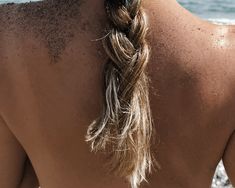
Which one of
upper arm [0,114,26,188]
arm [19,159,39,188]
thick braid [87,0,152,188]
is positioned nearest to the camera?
thick braid [87,0,152,188]

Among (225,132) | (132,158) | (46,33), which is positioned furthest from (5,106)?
(225,132)

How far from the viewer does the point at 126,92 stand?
104 centimetres

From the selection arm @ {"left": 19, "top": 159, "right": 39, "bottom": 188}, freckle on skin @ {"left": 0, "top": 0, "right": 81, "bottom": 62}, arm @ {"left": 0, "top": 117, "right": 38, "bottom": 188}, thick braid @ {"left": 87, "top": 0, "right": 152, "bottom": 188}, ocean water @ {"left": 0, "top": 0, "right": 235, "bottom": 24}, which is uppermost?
freckle on skin @ {"left": 0, "top": 0, "right": 81, "bottom": 62}

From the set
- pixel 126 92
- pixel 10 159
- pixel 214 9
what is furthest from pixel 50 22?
pixel 214 9

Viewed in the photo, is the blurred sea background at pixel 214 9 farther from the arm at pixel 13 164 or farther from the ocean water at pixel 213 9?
the arm at pixel 13 164

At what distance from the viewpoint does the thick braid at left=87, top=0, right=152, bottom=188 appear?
1019 millimetres

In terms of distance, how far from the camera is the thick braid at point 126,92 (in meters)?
1.02

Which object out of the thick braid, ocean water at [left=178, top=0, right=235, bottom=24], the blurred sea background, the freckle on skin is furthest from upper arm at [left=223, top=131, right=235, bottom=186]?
ocean water at [left=178, top=0, right=235, bottom=24]

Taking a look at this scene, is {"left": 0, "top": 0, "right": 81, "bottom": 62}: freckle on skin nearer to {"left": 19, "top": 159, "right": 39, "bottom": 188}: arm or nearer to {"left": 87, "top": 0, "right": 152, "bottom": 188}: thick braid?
{"left": 87, "top": 0, "right": 152, "bottom": 188}: thick braid

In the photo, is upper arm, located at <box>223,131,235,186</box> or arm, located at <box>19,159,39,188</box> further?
arm, located at <box>19,159,39,188</box>

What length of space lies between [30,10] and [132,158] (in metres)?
0.37

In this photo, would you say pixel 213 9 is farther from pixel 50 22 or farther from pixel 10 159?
pixel 50 22

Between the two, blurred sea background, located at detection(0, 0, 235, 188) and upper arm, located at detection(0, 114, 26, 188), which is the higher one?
upper arm, located at detection(0, 114, 26, 188)

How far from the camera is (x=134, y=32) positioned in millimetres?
1031
